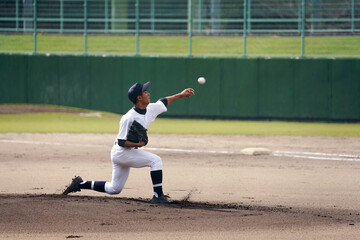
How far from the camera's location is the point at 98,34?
83.7ft

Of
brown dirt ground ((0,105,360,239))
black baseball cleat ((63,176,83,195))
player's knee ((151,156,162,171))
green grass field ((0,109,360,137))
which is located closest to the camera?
brown dirt ground ((0,105,360,239))

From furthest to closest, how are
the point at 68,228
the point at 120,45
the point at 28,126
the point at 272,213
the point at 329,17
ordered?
the point at 120,45
the point at 329,17
the point at 28,126
the point at 272,213
the point at 68,228

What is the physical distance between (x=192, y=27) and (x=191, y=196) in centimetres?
1473

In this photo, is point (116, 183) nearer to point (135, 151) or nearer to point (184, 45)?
Answer: point (135, 151)

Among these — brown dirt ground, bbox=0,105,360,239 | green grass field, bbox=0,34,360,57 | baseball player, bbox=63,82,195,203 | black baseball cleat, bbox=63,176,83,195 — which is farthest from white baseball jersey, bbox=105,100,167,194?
green grass field, bbox=0,34,360,57

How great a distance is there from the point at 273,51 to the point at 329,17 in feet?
7.34

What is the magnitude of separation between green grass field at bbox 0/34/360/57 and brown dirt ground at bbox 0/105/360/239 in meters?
7.07

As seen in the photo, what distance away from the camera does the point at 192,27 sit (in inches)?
920

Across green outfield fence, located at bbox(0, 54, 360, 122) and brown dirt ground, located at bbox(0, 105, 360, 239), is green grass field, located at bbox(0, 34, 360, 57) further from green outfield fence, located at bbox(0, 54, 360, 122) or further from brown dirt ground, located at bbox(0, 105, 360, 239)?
brown dirt ground, located at bbox(0, 105, 360, 239)

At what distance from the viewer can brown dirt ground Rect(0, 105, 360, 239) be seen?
276 inches

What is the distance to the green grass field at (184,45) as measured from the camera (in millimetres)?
22234

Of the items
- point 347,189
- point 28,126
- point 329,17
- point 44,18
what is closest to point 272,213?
point 347,189

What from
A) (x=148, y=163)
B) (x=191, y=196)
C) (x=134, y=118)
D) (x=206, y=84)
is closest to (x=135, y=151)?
(x=148, y=163)

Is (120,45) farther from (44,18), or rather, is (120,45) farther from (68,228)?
(68,228)
